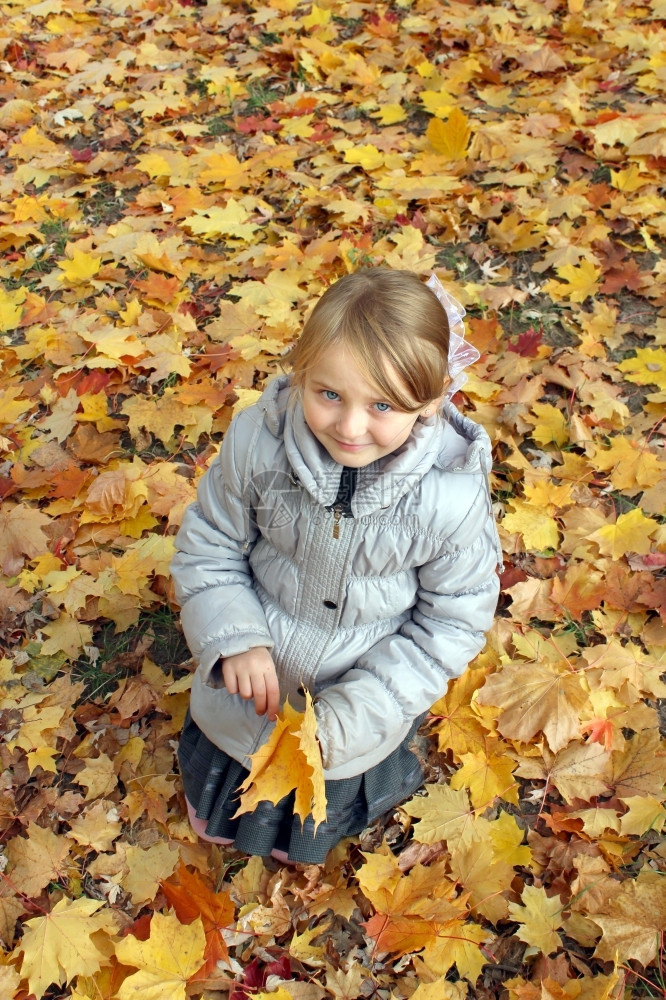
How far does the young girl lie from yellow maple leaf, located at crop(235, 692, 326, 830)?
0.40 feet

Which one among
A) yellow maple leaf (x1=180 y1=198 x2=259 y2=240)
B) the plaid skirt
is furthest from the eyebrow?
yellow maple leaf (x1=180 y1=198 x2=259 y2=240)

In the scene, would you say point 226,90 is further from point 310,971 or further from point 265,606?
point 310,971

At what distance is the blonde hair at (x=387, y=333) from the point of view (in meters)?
Answer: 1.53

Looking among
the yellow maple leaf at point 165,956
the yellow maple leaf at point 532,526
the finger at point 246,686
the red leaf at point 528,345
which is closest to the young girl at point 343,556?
the finger at point 246,686

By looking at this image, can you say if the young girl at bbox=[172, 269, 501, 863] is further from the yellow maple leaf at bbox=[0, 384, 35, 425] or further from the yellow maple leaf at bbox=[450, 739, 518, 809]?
the yellow maple leaf at bbox=[0, 384, 35, 425]

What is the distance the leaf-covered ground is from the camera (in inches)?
80.6

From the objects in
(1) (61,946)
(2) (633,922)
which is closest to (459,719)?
(2) (633,922)

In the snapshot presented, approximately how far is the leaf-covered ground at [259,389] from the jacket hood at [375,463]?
88 centimetres

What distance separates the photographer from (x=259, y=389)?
3250mm

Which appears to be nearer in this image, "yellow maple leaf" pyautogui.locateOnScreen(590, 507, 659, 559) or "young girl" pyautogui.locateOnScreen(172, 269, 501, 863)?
"young girl" pyautogui.locateOnScreen(172, 269, 501, 863)

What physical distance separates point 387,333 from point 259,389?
177cm

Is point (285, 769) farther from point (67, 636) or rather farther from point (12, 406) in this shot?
point (12, 406)

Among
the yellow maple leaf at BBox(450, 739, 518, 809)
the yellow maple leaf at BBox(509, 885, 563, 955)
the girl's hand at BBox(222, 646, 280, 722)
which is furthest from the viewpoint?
the yellow maple leaf at BBox(450, 739, 518, 809)

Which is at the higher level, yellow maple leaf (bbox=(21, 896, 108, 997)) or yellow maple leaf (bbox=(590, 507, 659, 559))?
yellow maple leaf (bbox=(590, 507, 659, 559))
